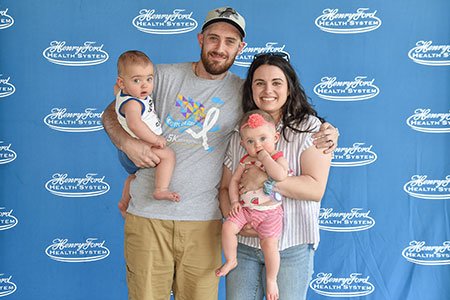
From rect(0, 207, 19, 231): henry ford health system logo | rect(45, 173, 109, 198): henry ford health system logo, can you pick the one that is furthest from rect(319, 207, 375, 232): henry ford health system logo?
rect(0, 207, 19, 231): henry ford health system logo

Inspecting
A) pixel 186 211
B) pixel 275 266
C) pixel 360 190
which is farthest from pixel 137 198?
pixel 360 190

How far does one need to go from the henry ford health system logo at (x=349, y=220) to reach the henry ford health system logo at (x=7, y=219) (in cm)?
213

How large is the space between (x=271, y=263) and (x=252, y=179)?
34 cm

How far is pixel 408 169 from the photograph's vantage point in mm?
3586

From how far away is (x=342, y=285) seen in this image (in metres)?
3.62

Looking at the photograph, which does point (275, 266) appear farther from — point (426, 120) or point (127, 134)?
point (426, 120)

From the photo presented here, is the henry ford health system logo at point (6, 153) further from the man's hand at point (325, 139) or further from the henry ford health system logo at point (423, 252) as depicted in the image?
the henry ford health system logo at point (423, 252)

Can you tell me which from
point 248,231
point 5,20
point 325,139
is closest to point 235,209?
point 248,231

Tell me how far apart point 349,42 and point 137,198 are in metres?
1.99

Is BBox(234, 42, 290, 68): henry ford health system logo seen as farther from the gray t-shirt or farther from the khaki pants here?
the khaki pants

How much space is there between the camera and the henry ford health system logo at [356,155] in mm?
3586

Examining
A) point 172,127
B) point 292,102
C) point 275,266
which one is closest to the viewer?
point 275,266

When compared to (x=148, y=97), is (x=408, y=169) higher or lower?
lower

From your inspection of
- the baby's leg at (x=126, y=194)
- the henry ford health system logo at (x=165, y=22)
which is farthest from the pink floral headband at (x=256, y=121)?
the henry ford health system logo at (x=165, y=22)
